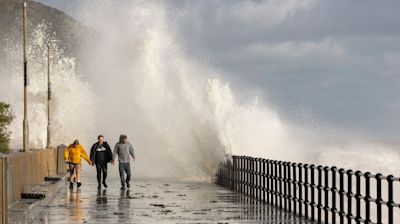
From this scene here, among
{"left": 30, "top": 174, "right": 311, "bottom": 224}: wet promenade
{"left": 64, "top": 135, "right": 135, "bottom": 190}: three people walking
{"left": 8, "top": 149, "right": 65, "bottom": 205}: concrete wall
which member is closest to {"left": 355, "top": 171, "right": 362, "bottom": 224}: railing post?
{"left": 30, "top": 174, "right": 311, "bottom": 224}: wet promenade

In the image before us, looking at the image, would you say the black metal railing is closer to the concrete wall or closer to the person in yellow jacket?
the person in yellow jacket

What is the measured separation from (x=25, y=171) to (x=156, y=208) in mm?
3960

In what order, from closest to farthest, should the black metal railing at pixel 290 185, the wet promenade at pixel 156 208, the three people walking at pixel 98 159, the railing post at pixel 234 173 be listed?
the black metal railing at pixel 290 185 → the wet promenade at pixel 156 208 → the railing post at pixel 234 173 → the three people walking at pixel 98 159

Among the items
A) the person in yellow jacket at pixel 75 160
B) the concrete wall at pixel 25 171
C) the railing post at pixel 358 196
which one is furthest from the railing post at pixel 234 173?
the railing post at pixel 358 196

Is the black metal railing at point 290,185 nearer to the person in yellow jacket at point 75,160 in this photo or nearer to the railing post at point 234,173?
the railing post at point 234,173

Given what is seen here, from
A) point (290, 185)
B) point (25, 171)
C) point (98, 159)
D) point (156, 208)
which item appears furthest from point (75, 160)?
point (290, 185)

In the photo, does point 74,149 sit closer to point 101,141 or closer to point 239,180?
point 101,141

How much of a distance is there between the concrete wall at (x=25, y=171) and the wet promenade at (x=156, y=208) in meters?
0.80

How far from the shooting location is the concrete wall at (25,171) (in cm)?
2422

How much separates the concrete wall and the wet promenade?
80 cm

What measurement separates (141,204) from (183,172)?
2997 centimetres

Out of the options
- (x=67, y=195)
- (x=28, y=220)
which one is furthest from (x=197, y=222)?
(x=67, y=195)

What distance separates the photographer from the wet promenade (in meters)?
23.9

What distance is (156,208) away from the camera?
91.1ft
